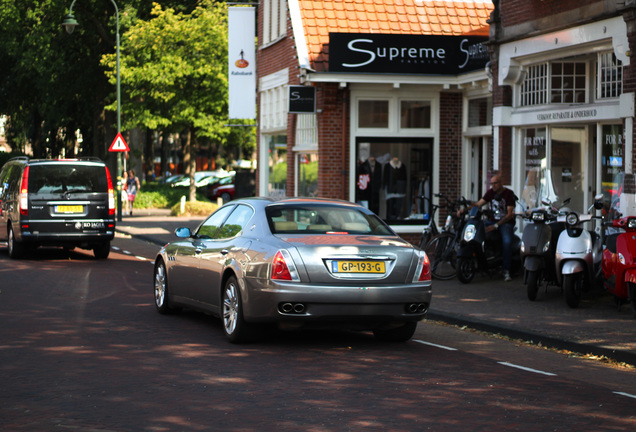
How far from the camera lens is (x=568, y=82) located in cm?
1673

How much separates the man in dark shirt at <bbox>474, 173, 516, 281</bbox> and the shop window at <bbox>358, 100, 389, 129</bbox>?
6.76 meters

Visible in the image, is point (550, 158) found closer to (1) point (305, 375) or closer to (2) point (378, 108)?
(2) point (378, 108)

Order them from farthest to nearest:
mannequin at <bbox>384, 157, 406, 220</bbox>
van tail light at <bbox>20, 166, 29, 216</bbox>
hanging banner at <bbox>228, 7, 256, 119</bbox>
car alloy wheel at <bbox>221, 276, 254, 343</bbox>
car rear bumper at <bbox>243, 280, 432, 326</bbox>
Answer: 1. hanging banner at <bbox>228, 7, 256, 119</bbox>
2. mannequin at <bbox>384, 157, 406, 220</bbox>
3. van tail light at <bbox>20, 166, 29, 216</bbox>
4. car alloy wheel at <bbox>221, 276, 254, 343</bbox>
5. car rear bumper at <bbox>243, 280, 432, 326</bbox>

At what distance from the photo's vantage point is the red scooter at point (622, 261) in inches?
468

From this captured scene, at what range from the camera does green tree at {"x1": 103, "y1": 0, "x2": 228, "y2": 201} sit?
131ft

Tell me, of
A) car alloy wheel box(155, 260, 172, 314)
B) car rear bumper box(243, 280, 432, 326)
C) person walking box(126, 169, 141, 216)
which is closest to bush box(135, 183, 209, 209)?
person walking box(126, 169, 141, 216)

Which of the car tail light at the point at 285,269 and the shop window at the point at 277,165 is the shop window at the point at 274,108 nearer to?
the shop window at the point at 277,165

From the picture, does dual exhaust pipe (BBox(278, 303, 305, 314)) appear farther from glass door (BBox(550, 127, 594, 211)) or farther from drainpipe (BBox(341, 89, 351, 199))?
drainpipe (BBox(341, 89, 351, 199))

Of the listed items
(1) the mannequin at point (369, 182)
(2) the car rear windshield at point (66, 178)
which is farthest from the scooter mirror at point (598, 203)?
(2) the car rear windshield at point (66, 178)

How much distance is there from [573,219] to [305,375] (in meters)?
5.65

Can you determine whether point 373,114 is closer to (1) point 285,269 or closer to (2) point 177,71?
(1) point 285,269

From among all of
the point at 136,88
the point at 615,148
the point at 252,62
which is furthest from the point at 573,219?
the point at 136,88

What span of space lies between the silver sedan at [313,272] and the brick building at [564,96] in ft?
18.3

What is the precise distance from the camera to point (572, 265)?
Result: 12883mm
